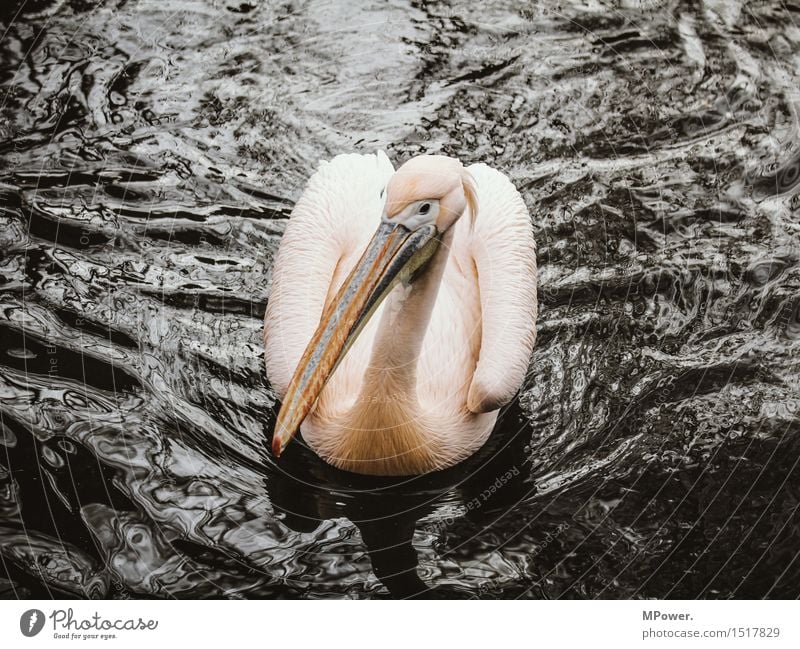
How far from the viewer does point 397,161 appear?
4.65m

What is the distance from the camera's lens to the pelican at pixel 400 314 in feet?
9.68

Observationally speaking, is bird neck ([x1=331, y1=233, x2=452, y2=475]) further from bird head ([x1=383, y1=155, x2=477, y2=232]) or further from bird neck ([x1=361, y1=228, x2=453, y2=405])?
bird head ([x1=383, y1=155, x2=477, y2=232])

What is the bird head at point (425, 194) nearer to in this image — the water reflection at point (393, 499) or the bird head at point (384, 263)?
the bird head at point (384, 263)

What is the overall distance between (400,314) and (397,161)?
168cm

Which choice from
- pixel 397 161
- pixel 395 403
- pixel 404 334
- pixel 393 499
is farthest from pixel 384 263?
pixel 397 161

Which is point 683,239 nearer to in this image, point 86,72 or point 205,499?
point 205,499

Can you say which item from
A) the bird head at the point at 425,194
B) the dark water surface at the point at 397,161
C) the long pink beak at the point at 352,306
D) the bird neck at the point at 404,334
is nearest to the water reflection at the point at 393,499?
the dark water surface at the point at 397,161

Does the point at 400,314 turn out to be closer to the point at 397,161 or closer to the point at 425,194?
the point at 425,194

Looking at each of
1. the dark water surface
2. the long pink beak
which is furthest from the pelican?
the dark water surface

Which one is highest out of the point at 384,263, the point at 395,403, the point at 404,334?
the point at 384,263

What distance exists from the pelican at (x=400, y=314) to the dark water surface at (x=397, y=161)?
204 millimetres

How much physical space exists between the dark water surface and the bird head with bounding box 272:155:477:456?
522 mm

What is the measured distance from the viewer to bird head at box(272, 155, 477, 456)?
2885 mm

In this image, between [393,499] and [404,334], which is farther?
[393,499]
